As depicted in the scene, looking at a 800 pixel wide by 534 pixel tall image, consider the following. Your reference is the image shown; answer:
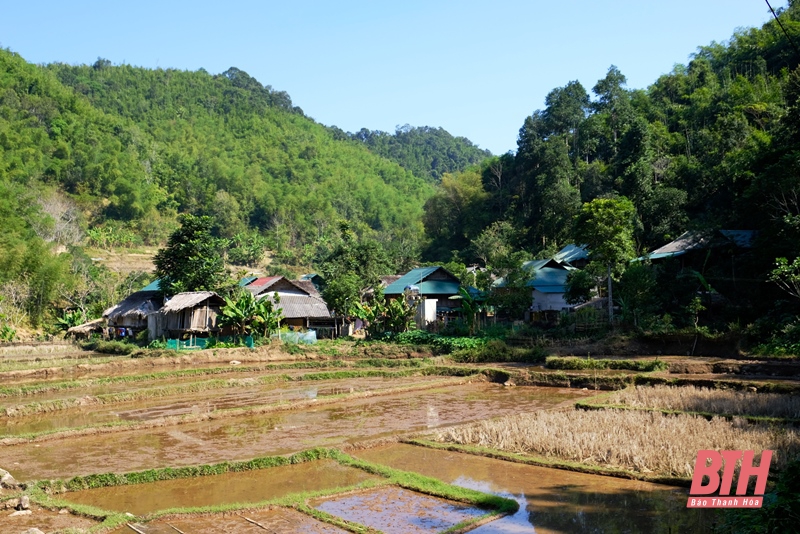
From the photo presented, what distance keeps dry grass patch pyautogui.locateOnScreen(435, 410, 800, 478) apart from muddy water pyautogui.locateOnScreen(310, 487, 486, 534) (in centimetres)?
332

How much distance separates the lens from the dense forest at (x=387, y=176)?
125 feet

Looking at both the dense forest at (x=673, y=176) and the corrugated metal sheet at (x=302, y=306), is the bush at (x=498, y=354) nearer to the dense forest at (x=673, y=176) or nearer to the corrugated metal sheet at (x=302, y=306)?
the dense forest at (x=673, y=176)

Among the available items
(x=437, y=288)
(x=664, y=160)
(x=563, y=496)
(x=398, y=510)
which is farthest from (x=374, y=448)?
(x=664, y=160)

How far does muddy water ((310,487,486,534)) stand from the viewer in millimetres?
8875

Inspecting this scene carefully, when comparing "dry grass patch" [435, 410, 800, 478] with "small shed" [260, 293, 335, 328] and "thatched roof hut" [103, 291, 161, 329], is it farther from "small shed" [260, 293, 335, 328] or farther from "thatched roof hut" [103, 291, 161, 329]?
"thatched roof hut" [103, 291, 161, 329]

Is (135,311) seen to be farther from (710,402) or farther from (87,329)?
(710,402)

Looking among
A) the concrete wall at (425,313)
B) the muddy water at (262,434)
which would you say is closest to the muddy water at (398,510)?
the muddy water at (262,434)

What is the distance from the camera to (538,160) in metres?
53.8

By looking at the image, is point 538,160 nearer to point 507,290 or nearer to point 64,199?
point 507,290

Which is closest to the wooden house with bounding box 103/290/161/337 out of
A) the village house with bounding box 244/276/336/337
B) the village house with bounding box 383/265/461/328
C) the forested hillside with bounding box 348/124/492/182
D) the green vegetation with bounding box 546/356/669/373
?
the village house with bounding box 244/276/336/337

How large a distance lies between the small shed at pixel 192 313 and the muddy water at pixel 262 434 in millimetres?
16018

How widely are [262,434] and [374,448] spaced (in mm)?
3301

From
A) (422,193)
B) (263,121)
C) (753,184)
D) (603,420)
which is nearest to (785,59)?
(753,184)

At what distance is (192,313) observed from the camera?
112 feet
